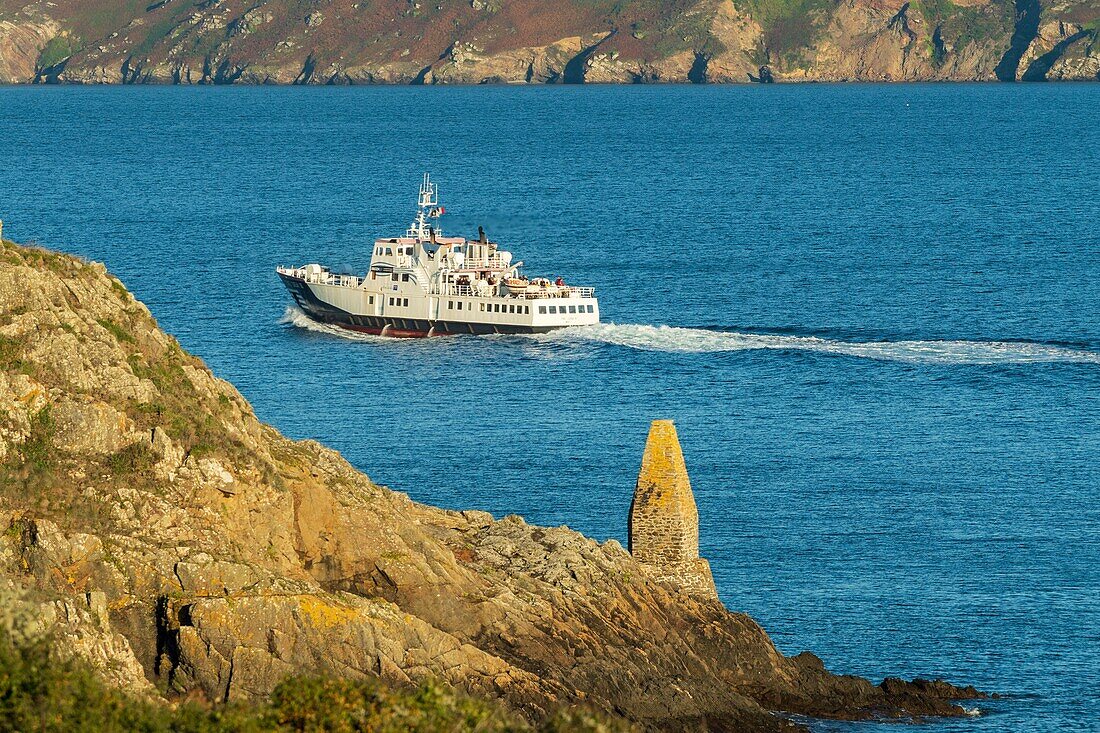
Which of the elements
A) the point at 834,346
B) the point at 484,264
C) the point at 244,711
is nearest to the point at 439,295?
the point at 484,264

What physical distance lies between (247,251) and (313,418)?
66.3 m

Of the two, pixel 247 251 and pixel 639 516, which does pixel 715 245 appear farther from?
pixel 639 516

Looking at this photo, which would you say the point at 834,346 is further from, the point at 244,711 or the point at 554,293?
the point at 244,711

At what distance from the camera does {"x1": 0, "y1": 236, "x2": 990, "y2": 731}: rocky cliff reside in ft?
156

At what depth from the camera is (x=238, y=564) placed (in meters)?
48.6

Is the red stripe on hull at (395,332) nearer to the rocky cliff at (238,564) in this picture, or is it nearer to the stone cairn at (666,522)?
the stone cairn at (666,522)

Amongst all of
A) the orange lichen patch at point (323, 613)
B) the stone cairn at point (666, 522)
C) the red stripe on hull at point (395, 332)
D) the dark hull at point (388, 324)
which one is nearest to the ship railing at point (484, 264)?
the dark hull at point (388, 324)

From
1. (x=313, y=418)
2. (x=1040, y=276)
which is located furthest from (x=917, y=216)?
(x=313, y=418)

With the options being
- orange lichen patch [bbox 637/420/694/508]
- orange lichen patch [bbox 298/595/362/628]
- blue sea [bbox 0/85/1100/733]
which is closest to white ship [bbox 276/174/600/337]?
blue sea [bbox 0/85/1100/733]

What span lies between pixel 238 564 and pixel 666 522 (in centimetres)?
1537

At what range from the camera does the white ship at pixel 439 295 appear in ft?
431

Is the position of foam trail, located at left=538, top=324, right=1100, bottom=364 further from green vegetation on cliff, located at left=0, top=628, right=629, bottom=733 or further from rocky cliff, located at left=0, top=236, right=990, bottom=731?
green vegetation on cliff, located at left=0, top=628, right=629, bottom=733

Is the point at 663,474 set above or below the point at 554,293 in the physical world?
below

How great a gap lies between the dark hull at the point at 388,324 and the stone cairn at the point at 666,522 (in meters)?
71.0
